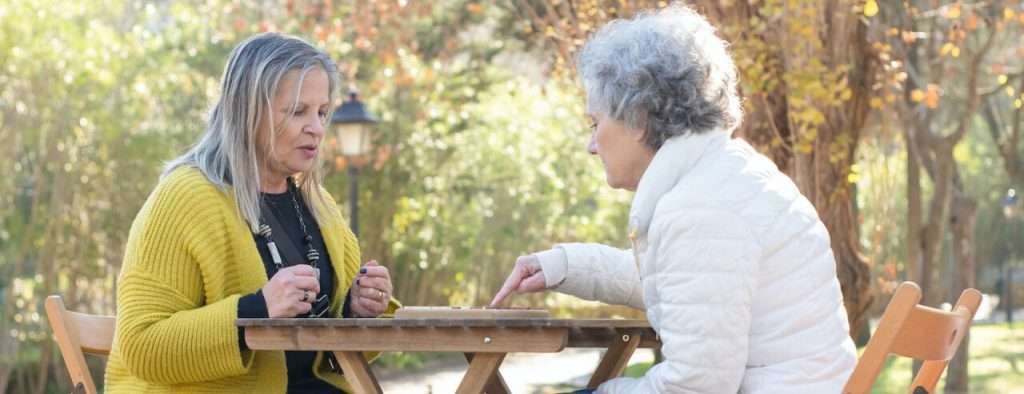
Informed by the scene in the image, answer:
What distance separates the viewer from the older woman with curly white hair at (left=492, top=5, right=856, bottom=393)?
2924 mm

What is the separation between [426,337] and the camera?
10.3ft

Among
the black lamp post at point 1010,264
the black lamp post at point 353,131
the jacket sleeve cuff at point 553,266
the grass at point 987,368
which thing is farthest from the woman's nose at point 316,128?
the black lamp post at point 1010,264

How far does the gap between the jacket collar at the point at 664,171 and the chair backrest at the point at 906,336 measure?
18.0 inches

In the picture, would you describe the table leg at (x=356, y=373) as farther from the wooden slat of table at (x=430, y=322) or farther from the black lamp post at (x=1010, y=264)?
the black lamp post at (x=1010, y=264)

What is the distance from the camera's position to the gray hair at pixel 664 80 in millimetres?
3139

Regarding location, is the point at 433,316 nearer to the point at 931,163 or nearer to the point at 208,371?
the point at 208,371

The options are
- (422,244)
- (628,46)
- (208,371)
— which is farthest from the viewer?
(422,244)

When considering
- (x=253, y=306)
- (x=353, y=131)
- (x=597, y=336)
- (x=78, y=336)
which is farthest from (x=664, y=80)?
(x=353, y=131)

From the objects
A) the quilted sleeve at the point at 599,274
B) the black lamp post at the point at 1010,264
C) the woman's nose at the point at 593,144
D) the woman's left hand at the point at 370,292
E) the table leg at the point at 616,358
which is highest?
the woman's nose at the point at 593,144

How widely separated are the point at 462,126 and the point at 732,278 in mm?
15490

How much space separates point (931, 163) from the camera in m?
14.9

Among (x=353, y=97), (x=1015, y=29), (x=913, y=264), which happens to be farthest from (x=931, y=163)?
(x=353, y=97)

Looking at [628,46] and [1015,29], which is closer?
[628,46]

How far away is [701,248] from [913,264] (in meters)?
11.9
